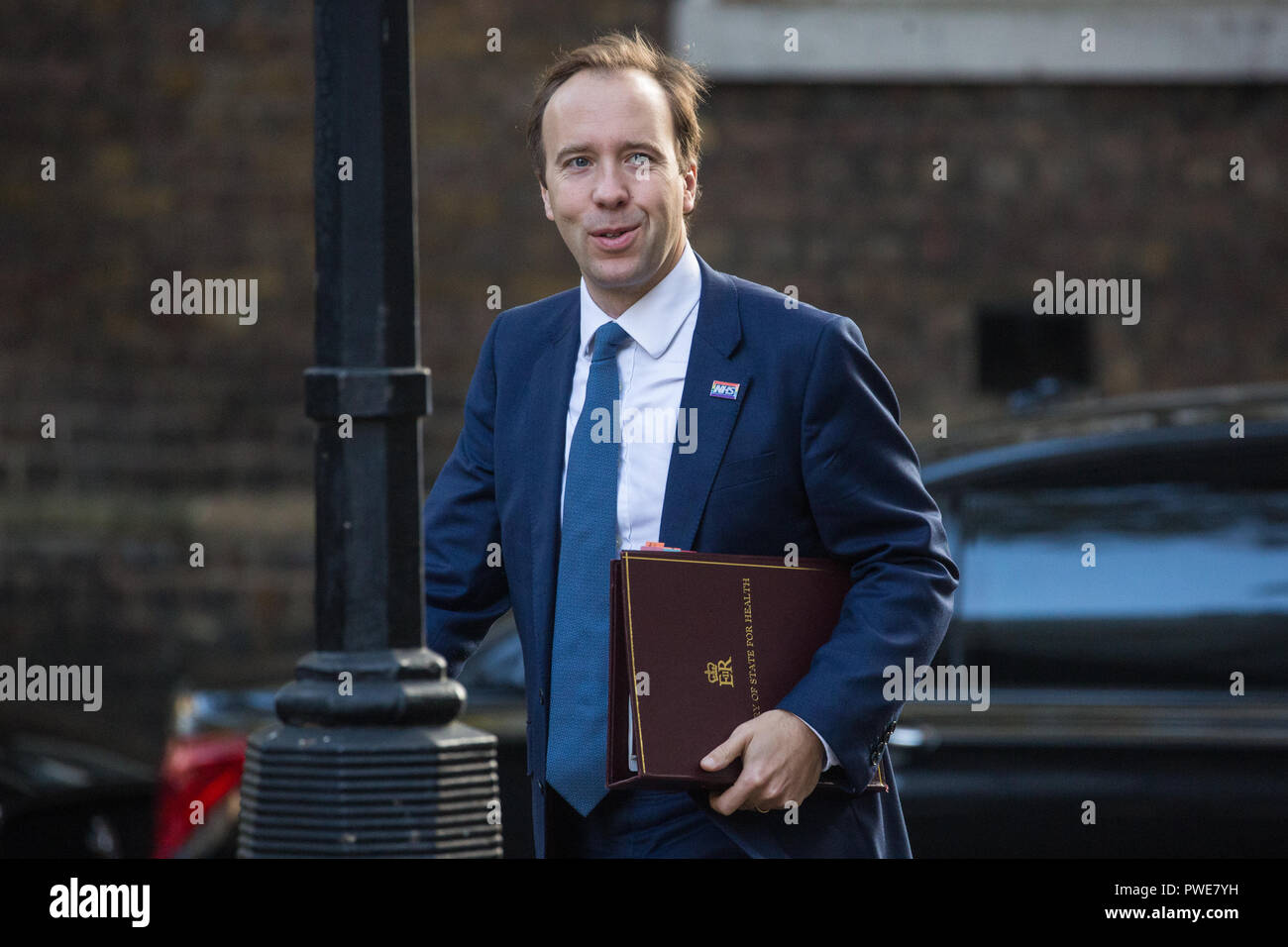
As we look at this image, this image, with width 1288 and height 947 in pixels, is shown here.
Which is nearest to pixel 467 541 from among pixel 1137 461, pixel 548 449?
pixel 548 449

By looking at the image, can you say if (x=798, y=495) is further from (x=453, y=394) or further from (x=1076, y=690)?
(x=453, y=394)

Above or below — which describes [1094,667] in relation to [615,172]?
below

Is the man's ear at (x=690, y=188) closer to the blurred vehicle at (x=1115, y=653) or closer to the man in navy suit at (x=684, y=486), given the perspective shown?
the man in navy suit at (x=684, y=486)

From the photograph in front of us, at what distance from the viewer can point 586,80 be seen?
2.59 m

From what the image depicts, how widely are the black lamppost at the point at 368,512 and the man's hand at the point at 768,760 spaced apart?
1.02 ft

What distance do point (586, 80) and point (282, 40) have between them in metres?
5.79

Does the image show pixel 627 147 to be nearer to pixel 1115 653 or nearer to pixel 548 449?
pixel 548 449

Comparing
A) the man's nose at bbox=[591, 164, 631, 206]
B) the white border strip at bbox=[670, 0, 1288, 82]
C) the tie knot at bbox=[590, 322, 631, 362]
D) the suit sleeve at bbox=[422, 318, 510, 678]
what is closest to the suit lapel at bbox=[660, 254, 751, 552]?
the tie knot at bbox=[590, 322, 631, 362]

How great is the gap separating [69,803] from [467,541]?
2610mm

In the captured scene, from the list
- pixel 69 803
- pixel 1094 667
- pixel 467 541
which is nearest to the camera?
pixel 467 541

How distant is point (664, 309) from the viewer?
2674mm
